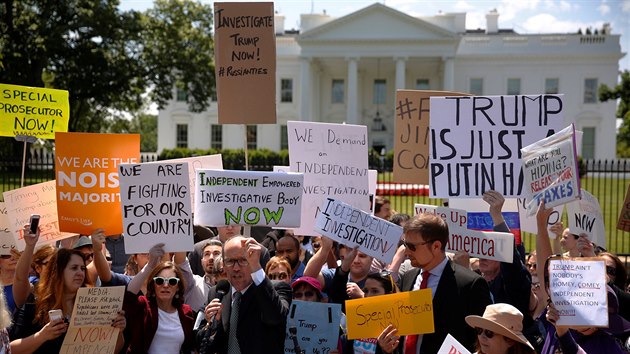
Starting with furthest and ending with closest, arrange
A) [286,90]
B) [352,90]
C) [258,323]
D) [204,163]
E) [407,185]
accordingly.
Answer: [286,90] < [352,90] < [407,185] < [204,163] < [258,323]

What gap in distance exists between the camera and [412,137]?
7270mm

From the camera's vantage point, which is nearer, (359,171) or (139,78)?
(359,171)

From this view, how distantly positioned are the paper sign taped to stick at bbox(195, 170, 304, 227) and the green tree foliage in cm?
2788

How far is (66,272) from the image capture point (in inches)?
202

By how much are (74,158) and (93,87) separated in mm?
32110

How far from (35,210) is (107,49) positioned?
32746 millimetres

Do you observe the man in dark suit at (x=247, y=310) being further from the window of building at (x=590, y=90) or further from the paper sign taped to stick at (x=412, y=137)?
the window of building at (x=590, y=90)

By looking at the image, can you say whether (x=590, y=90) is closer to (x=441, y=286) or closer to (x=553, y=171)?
(x=553, y=171)

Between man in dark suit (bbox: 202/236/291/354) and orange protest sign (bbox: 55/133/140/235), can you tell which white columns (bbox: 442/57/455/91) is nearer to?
orange protest sign (bbox: 55/133/140/235)

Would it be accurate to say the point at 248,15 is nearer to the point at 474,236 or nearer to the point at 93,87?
the point at 474,236

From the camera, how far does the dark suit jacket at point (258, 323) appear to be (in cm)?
478

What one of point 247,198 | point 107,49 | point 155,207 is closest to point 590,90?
point 107,49

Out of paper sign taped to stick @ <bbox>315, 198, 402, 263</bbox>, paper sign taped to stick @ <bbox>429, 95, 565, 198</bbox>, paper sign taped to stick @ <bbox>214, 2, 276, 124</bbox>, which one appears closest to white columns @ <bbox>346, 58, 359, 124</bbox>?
paper sign taped to stick @ <bbox>214, 2, 276, 124</bbox>

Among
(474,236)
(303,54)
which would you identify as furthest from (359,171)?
(303,54)
